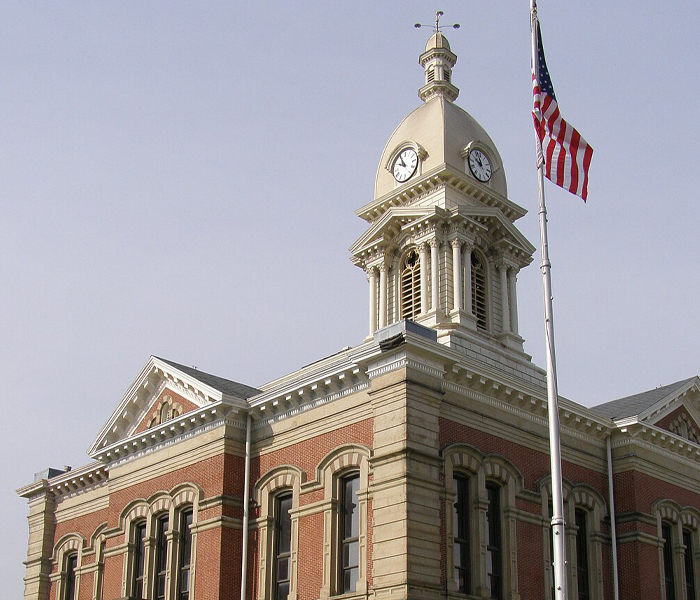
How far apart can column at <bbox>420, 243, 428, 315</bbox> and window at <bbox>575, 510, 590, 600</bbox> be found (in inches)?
336

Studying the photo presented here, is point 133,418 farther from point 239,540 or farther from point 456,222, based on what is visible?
point 456,222

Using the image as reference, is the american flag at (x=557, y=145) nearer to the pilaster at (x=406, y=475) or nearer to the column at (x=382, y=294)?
the pilaster at (x=406, y=475)

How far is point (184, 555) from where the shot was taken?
31.4 m

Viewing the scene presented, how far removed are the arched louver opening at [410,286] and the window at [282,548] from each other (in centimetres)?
915

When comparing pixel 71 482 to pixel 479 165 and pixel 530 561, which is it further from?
pixel 479 165

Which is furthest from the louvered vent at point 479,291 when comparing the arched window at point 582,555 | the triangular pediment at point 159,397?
the triangular pediment at point 159,397

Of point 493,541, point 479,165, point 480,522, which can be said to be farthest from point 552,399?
point 479,165

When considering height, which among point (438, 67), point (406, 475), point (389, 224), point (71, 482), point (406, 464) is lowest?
point (406, 475)

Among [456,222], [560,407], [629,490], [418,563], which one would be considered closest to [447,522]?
[418,563]

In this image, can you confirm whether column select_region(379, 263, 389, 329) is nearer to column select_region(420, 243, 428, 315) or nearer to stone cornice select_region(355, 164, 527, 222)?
column select_region(420, 243, 428, 315)

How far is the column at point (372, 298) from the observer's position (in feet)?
123

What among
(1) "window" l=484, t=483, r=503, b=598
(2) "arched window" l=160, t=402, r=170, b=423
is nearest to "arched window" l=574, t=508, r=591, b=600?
(1) "window" l=484, t=483, r=503, b=598

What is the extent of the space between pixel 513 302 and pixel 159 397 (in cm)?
1282

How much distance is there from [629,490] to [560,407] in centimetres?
387
